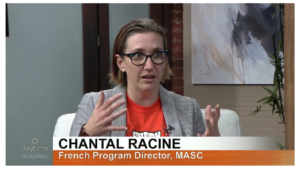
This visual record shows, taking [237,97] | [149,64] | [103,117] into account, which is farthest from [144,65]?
[237,97]

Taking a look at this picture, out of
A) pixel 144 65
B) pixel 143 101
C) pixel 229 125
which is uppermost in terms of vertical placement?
pixel 144 65

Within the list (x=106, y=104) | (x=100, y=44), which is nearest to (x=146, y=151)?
(x=106, y=104)

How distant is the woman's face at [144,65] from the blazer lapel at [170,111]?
0.07 m

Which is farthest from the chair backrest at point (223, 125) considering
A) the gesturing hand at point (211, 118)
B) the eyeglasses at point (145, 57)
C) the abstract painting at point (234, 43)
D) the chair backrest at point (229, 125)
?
the abstract painting at point (234, 43)

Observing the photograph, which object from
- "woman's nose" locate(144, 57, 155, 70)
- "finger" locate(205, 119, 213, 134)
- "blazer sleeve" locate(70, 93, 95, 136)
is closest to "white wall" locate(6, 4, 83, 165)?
"blazer sleeve" locate(70, 93, 95, 136)

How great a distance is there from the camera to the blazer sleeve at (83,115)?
118 cm

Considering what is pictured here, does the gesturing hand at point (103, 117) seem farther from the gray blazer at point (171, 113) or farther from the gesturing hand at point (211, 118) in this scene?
the gesturing hand at point (211, 118)

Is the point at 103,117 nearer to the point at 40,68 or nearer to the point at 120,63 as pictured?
→ the point at 120,63

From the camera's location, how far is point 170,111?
1.25 metres

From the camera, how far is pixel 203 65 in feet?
7.35

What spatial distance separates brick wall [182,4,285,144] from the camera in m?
2.21

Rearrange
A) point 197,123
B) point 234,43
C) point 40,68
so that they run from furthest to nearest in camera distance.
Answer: point 234,43 → point 40,68 → point 197,123

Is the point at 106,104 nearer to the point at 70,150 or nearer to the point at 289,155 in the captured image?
the point at 70,150

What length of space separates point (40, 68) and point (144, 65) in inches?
34.9
